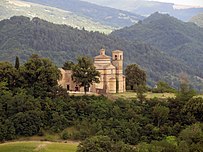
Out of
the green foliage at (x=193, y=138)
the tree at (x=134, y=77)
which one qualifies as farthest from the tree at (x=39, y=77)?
the green foliage at (x=193, y=138)

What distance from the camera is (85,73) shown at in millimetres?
70812

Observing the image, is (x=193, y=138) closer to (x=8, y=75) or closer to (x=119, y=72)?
(x=119, y=72)

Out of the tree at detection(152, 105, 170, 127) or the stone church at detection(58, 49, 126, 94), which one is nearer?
the tree at detection(152, 105, 170, 127)

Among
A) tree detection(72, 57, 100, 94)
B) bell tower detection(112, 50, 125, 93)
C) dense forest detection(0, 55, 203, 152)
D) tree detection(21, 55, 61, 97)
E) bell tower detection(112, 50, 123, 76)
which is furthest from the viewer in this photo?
bell tower detection(112, 50, 123, 76)

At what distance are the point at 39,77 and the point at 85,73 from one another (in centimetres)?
625

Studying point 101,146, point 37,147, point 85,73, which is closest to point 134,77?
point 85,73

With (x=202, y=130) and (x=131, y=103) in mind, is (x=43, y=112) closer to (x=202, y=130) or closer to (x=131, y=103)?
(x=131, y=103)

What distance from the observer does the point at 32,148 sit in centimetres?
5728

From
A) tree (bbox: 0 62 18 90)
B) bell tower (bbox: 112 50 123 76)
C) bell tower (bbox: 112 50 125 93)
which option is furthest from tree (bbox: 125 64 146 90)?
tree (bbox: 0 62 18 90)

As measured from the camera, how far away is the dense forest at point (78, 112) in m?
62.6

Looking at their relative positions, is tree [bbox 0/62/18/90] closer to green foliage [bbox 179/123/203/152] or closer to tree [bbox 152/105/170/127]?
tree [bbox 152/105/170/127]

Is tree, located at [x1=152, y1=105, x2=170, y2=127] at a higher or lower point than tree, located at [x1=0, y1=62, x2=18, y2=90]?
lower

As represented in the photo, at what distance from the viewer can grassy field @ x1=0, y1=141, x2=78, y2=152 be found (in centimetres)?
5650

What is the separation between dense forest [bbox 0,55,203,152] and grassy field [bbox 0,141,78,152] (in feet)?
11.0
